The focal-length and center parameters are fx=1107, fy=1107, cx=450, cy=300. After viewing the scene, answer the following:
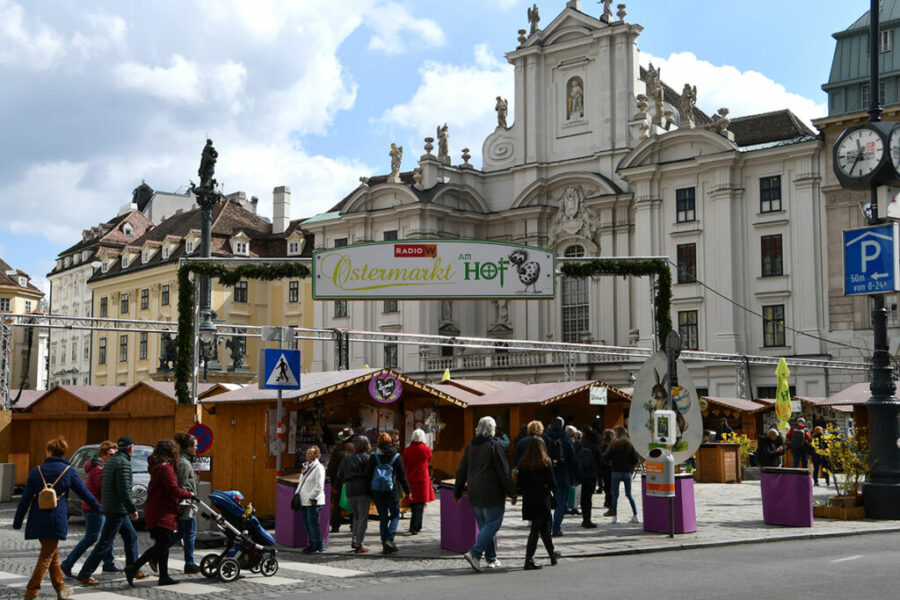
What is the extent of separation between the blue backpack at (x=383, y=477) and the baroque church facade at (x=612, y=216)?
85.6ft

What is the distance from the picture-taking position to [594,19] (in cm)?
5103

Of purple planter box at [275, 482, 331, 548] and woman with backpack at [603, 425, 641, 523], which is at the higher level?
woman with backpack at [603, 425, 641, 523]

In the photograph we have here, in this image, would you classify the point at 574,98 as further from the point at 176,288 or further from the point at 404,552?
the point at 404,552

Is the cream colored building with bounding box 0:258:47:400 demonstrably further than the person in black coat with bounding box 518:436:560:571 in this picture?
Yes

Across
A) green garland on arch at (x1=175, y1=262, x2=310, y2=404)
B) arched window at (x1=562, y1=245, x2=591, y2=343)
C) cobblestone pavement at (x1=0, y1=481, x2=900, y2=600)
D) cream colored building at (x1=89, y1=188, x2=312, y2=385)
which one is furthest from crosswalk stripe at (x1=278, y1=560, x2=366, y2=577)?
cream colored building at (x1=89, y1=188, x2=312, y2=385)

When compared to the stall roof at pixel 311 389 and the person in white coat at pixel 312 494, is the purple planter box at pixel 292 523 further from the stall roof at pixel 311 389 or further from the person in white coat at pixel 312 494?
the stall roof at pixel 311 389

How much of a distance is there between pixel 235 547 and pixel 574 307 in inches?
1542

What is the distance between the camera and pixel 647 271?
66.6 ft

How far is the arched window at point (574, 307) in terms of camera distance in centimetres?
5050

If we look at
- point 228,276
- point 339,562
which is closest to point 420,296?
point 228,276

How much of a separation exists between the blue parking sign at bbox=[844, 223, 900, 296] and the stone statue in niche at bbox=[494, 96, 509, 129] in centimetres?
3667

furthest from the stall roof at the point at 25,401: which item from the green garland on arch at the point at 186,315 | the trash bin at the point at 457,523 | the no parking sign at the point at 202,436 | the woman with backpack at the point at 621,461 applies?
the trash bin at the point at 457,523

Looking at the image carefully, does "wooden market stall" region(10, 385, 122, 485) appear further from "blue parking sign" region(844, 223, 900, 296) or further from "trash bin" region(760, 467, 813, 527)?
"blue parking sign" region(844, 223, 900, 296)

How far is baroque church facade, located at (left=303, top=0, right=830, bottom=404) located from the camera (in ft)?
145
